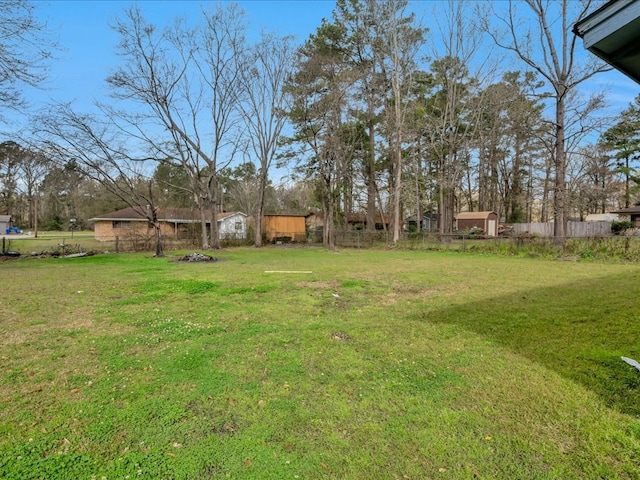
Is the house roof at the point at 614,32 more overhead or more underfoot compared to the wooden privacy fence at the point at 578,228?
more overhead

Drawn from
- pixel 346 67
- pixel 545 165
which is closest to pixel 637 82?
pixel 346 67

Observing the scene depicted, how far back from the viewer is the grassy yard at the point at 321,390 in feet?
6.18

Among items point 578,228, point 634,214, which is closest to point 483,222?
point 578,228

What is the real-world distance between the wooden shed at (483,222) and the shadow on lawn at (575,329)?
2547 cm

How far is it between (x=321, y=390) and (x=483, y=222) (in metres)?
32.0

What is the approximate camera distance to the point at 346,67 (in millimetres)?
22953

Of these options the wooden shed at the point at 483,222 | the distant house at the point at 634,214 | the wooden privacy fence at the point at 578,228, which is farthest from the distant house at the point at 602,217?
the wooden shed at the point at 483,222

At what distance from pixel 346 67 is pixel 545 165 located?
1868 centimetres

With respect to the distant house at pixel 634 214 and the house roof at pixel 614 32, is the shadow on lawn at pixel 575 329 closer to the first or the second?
the house roof at pixel 614 32

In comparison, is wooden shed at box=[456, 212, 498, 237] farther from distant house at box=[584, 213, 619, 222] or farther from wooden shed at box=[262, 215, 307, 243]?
wooden shed at box=[262, 215, 307, 243]

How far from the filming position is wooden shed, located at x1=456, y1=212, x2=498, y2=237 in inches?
1204

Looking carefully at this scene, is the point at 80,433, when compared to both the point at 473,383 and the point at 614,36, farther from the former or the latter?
the point at 614,36

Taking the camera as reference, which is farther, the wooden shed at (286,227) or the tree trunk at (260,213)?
the wooden shed at (286,227)

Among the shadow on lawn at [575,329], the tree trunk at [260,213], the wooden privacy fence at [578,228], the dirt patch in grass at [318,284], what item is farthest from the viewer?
the wooden privacy fence at [578,228]
